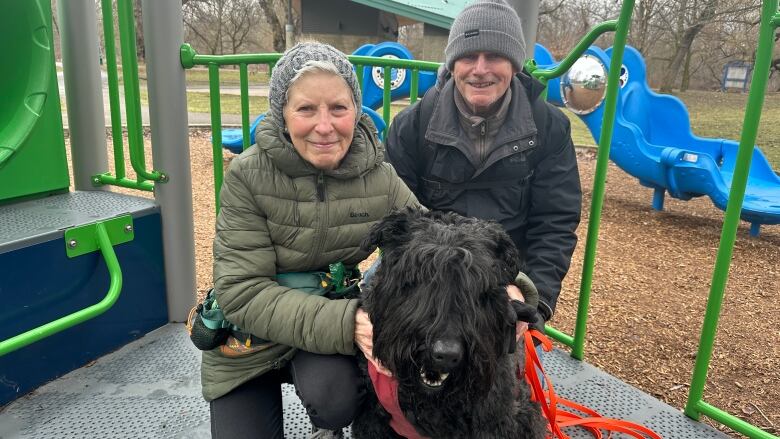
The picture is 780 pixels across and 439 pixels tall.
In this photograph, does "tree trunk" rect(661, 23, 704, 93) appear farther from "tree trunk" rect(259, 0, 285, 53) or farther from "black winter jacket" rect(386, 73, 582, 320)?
"tree trunk" rect(259, 0, 285, 53)

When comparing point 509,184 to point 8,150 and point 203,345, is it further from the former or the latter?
point 8,150

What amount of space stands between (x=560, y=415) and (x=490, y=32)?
1685 mm

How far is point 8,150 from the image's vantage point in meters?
2.80

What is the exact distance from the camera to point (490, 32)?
224 cm

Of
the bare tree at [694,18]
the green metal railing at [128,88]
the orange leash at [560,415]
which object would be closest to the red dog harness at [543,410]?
the orange leash at [560,415]

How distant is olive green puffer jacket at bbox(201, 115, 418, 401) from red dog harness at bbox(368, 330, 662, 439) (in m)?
0.18

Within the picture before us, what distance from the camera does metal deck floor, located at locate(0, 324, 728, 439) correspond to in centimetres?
239

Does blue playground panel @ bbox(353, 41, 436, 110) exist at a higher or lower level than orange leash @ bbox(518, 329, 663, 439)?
higher

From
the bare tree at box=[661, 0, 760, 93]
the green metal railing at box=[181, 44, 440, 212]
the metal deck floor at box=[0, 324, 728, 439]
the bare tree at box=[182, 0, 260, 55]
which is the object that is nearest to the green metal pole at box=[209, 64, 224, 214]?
the green metal railing at box=[181, 44, 440, 212]

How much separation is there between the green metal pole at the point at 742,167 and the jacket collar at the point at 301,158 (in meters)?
1.42

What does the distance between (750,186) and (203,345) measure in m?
7.57

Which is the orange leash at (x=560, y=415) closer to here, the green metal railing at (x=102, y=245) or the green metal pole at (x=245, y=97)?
the green metal railing at (x=102, y=245)

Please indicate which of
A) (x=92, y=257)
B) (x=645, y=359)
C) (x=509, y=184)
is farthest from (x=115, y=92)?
(x=645, y=359)

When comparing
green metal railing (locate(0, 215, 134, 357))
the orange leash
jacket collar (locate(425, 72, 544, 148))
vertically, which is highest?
jacket collar (locate(425, 72, 544, 148))
